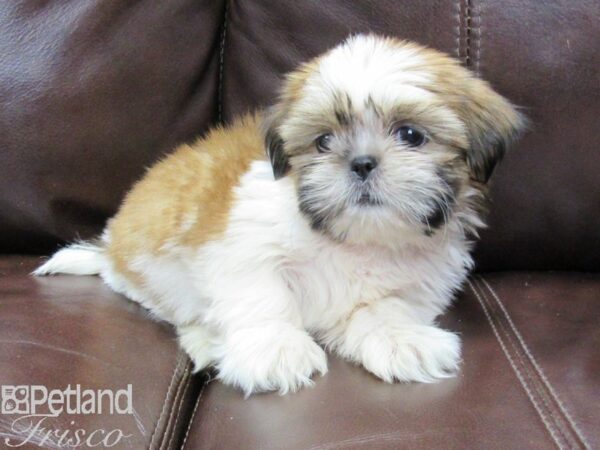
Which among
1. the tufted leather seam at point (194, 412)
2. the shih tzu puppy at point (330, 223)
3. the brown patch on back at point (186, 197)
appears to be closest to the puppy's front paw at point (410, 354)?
the shih tzu puppy at point (330, 223)

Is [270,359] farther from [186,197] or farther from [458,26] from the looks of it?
[458,26]

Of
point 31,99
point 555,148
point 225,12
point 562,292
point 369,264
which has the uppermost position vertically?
point 225,12

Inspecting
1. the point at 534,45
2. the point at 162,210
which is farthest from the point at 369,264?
the point at 534,45

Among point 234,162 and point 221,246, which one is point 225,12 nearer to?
point 234,162

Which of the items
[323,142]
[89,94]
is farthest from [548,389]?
[89,94]

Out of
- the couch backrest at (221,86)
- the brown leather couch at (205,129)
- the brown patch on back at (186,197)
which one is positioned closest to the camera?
the brown leather couch at (205,129)

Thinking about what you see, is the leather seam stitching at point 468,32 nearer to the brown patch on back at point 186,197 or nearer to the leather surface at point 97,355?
the brown patch on back at point 186,197
